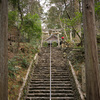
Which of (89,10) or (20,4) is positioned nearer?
(89,10)

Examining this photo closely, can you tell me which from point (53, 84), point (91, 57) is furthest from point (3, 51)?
point (53, 84)

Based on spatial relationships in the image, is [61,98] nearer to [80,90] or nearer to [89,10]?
[80,90]

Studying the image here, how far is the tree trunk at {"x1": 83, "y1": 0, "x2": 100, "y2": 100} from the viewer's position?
2.93m

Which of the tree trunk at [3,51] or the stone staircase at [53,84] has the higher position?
the tree trunk at [3,51]

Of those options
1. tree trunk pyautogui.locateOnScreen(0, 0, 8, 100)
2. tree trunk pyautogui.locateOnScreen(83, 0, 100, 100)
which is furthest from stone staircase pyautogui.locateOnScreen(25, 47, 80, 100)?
tree trunk pyautogui.locateOnScreen(0, 0, 8, 100)

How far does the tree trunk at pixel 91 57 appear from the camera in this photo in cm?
293

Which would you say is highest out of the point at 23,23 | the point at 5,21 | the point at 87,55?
the point at 23,23

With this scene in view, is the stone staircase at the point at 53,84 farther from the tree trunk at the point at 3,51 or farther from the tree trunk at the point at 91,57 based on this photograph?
the tree trunk at the point at 3,51

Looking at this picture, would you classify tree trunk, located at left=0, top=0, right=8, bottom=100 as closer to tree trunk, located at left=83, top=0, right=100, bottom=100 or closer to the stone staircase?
tree trunk, located at left=83, top=0, right=100, bottom=100

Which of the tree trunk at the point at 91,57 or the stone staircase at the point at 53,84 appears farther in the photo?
the stone staircase at the point at 53,84

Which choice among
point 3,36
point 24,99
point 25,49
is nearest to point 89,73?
point 3,36

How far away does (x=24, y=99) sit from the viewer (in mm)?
4996

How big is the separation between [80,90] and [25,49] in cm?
607

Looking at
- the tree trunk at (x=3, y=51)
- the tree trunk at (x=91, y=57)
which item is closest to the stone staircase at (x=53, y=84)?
the tree trunk at (x=91, y=57)
